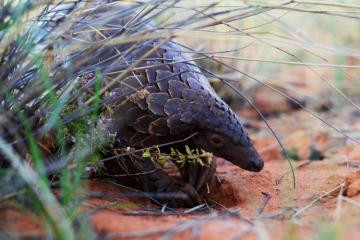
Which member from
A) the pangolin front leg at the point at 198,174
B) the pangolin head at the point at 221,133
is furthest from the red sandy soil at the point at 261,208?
the pangolin head at the point at 221,133

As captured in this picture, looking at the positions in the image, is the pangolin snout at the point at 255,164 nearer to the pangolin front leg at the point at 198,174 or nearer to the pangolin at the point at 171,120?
the pangolin at the point at 171,120

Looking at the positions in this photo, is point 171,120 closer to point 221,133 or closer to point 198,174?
point 221,133

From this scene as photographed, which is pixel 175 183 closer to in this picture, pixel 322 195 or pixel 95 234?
pixel 322 195

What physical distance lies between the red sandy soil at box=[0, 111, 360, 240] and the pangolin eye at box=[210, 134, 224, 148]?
0.30 m

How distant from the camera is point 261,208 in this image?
2.59 meters

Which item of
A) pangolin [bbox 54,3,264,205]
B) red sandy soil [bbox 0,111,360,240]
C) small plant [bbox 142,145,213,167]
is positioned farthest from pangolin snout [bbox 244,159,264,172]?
small plant [bbox 142,145,213,167]

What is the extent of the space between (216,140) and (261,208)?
43cm

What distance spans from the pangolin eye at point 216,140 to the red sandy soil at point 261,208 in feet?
0.98

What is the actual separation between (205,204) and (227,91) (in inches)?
108

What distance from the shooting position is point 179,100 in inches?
111

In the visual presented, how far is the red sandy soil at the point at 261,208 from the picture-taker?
1.95 metres

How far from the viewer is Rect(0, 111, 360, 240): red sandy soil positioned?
195 centimetres

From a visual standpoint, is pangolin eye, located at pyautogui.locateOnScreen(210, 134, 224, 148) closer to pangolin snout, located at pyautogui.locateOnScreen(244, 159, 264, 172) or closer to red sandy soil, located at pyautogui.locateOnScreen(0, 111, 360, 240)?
pangolin snout, located at pyautogui.locateOnScreen(244, 159, 264, 172)

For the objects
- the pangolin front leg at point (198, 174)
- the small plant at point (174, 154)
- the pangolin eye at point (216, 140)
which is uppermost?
the small plant at point (174, 154)
